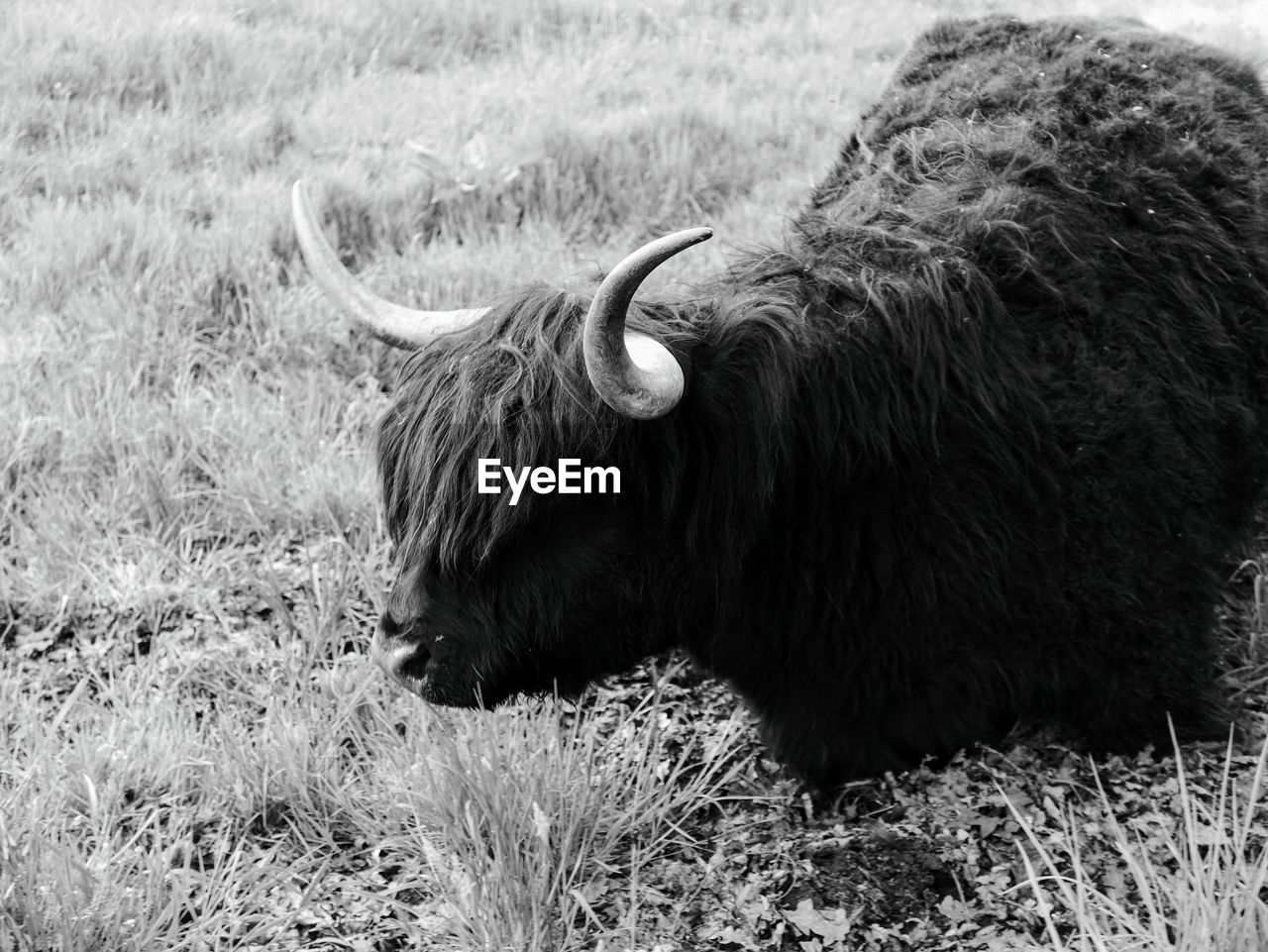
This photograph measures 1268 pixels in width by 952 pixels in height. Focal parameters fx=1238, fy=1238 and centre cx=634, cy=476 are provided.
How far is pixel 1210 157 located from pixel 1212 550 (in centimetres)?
105

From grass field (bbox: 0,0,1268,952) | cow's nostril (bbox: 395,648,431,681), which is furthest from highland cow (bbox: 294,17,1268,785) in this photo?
grass field (bbox: 0,0,1268,952)

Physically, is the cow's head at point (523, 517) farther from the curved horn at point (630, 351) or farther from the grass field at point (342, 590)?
the grass field at point (342, 590)

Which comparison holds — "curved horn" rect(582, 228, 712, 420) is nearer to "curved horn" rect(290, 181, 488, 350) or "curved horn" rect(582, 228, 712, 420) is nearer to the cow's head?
the cow's head

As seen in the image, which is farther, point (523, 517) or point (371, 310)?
point (371, 310)

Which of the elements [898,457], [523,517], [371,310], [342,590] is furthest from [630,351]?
[342,590]

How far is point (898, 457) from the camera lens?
115 inches

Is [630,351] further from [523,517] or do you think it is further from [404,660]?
[404,660]

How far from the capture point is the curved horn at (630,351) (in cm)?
236

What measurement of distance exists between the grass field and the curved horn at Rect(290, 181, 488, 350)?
0.96m

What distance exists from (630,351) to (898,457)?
726 mm

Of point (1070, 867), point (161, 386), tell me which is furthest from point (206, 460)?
point (1070, 867)

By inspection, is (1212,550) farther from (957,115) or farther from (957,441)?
(957,115)

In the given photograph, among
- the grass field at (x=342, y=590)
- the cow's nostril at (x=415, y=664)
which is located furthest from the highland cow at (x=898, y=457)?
the grass field at (x=342, y=590)

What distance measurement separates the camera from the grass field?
9.01ft
